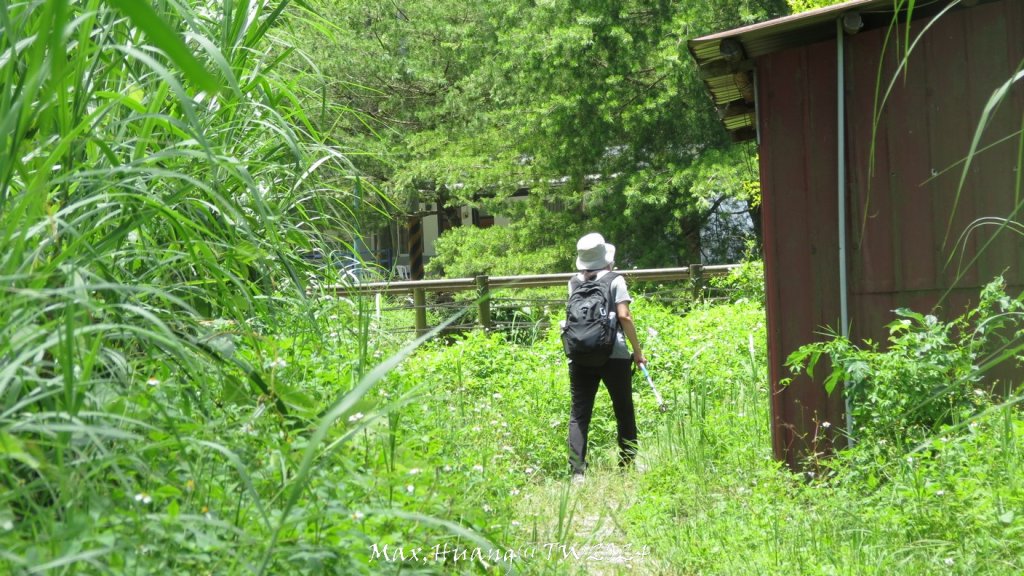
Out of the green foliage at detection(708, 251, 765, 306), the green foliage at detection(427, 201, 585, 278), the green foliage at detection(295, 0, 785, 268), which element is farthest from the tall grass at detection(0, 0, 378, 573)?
the green foliage at detection(427, 201, 585, 278)

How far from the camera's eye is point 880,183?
6391 mm

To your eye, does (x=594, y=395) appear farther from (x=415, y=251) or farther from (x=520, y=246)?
(x=415, y=251)

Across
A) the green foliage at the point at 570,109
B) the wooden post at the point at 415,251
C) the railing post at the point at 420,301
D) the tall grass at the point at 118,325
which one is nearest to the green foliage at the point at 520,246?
the green foliage at the point at 570,109

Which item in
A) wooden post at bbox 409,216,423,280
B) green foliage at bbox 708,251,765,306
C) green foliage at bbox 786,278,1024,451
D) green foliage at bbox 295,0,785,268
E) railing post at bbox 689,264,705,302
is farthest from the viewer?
wooden post at bbox 409,216,423,280

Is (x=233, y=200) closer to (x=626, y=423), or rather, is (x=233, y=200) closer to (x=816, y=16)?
(x=816, y=16)

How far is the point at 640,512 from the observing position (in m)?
5.75

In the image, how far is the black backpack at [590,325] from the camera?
701 centimetres

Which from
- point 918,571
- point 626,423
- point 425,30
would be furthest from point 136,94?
point 425,30

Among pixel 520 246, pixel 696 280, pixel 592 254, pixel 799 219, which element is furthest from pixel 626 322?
pixel 520 246

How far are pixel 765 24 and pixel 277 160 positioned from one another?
310 centimetres

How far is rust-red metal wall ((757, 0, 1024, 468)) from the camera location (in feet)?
20.3

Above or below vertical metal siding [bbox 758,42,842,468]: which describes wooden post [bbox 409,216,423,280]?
above

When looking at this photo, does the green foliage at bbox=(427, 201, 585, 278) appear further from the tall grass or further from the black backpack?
the tall grass

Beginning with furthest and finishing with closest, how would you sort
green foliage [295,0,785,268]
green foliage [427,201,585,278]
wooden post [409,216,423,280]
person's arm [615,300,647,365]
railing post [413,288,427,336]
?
wooden post [409,216,423,280], green foliage [427,201,585,278], green foliage [295,0,785,268], railing post [413,288,427,336], person's arm [615,300,647,365]
